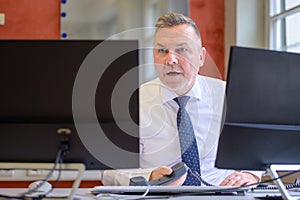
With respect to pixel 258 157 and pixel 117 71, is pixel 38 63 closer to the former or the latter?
pixel 117 71

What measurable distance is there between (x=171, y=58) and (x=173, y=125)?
290 mm

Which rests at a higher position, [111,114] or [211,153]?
[111,114]

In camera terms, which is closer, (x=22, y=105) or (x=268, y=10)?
(x=22, y=105)

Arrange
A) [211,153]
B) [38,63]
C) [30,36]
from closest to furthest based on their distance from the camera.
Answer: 1. [38,63]
2. [211,153]
3. [30,36]

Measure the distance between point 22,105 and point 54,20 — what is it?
2.06 metres

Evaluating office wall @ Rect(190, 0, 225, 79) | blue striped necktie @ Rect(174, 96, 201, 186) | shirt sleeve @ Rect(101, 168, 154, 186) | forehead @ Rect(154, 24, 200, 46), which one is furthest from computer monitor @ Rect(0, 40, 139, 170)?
office wall @ Rect(190, 0, 225, 79)

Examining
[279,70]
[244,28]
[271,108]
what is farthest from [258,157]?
[244,28]

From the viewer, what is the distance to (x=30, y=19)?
3135mm

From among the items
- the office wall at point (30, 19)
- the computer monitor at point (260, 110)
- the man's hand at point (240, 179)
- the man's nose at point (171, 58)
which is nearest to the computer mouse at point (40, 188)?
the computer monitor at point (260, 110)

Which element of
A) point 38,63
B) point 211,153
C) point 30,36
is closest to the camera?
point 38,63

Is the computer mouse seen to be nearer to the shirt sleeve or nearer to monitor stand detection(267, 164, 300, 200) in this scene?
the shirt sleeve

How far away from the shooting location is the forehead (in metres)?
1.98

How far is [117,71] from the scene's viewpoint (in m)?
1.19

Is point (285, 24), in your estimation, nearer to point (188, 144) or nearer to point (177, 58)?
point (177, 58)
